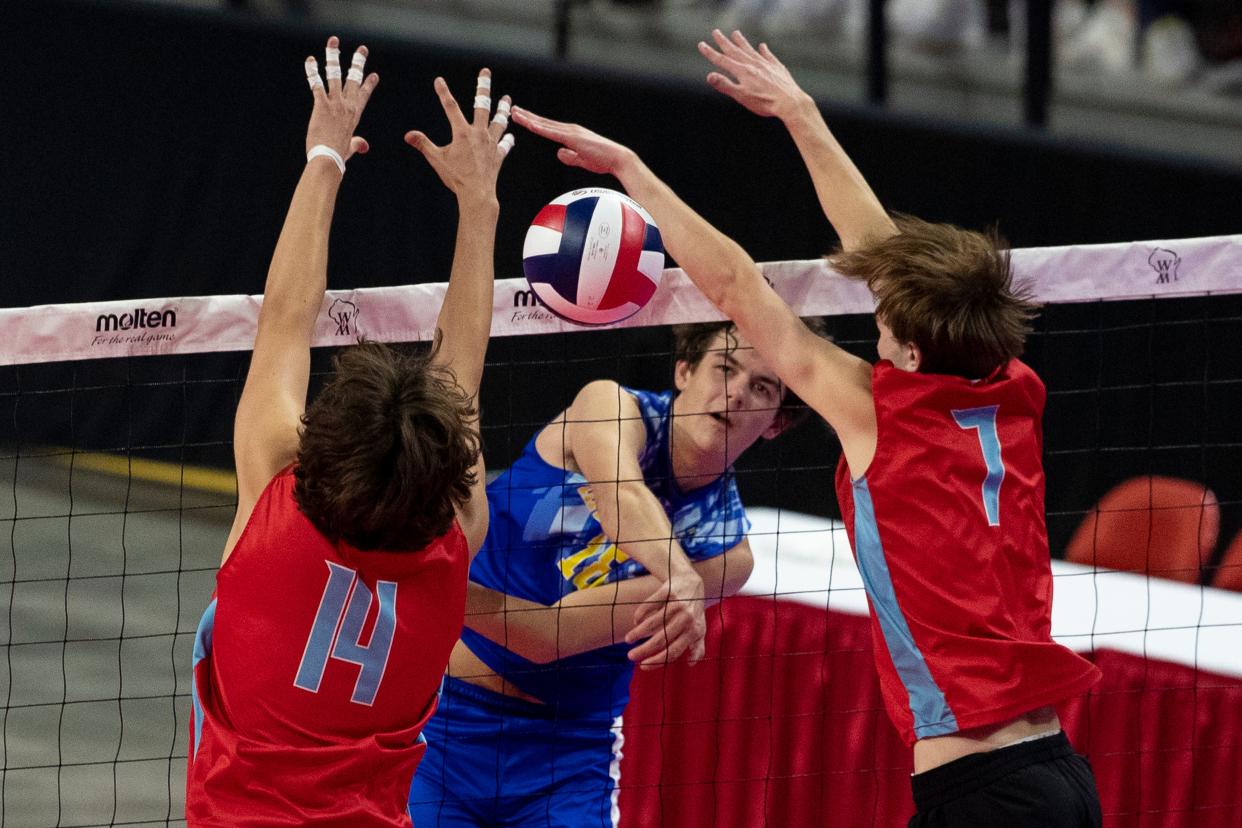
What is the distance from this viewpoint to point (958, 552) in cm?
305

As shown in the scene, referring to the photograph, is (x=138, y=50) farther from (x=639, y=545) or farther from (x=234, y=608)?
(x=234, y=608)

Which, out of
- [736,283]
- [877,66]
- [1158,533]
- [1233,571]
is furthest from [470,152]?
[877,66]

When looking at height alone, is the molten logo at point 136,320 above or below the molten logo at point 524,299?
below

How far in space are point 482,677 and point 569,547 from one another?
39 cm

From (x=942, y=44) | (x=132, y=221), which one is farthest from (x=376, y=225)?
(x=942, y=44)

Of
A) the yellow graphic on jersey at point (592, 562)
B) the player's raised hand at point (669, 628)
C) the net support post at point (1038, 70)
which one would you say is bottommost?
the player's raised hand at point (669, 628)

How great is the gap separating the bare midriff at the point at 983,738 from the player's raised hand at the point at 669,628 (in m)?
0.62

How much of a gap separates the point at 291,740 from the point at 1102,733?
3.01 metres

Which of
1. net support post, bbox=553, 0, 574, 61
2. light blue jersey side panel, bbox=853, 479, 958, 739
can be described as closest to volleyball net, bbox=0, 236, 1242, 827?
light blue jersey side panel, bbox=853, 479, 958, 739

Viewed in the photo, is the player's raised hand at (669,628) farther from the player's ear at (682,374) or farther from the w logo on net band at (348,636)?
the w logo on net band at (348,636)

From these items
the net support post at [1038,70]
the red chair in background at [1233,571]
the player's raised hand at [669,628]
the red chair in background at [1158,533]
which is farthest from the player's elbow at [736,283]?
the net support post at [1038,70]

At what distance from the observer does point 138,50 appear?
9758mm

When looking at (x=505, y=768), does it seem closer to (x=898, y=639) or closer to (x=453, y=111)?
(x=898, y=639)

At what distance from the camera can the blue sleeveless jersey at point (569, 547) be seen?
13.5 feet
